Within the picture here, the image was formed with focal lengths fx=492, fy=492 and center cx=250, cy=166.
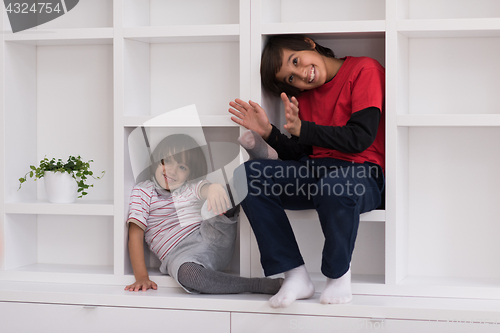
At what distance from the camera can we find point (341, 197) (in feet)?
3.88

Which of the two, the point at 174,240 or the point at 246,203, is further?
the point at 174,240

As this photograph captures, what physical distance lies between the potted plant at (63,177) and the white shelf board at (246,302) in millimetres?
265

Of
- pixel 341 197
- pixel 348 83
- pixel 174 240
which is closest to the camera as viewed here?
pixel 341 197

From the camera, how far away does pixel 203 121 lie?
1.40 metres

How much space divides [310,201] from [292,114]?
0.78 feet

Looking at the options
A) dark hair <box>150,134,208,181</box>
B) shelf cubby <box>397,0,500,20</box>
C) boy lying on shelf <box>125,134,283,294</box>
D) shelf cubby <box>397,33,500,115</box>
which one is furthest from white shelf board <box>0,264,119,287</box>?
shelf cubby <box>397,0,500,20</box>

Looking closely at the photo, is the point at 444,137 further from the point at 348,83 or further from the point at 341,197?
the point at 341,197

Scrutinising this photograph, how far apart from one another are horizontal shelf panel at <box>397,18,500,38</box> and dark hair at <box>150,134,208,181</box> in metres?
0.68

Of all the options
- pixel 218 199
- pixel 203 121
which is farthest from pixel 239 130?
pixel 218 199

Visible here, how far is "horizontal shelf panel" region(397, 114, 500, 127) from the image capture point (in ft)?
4.14

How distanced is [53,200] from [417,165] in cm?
110

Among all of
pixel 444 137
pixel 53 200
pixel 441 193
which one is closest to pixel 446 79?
pixel 444 137

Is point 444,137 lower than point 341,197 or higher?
higher

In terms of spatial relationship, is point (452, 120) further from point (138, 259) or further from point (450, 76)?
point (138, 259)
